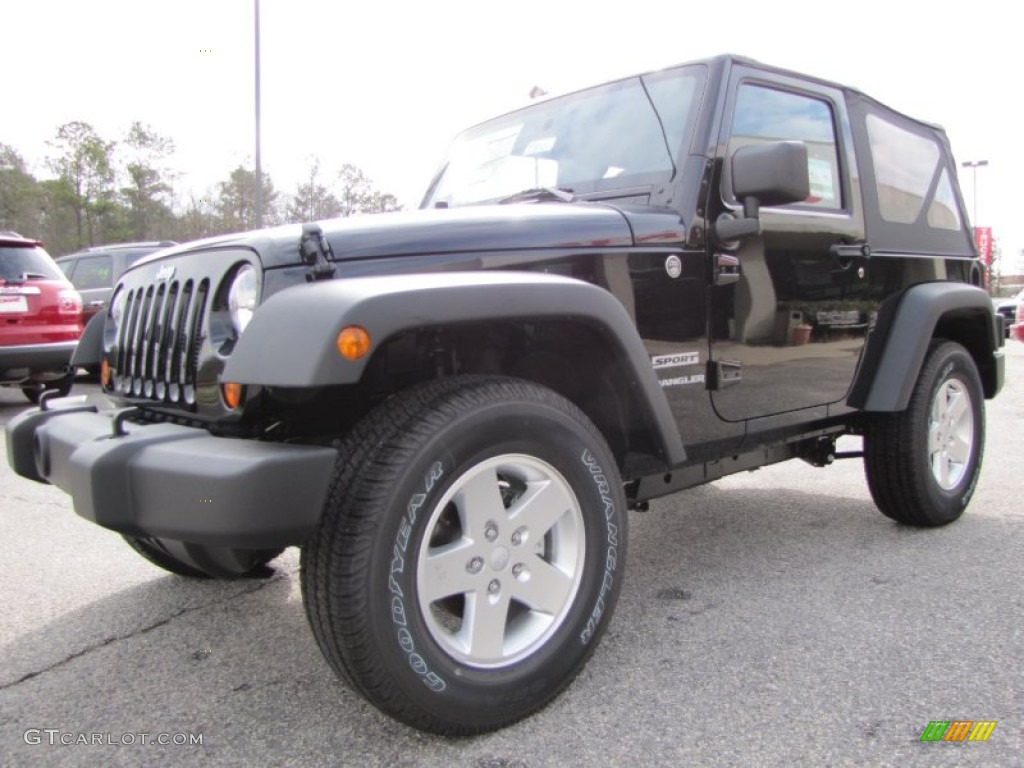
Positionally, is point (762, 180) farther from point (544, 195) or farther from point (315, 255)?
point (315, 255)

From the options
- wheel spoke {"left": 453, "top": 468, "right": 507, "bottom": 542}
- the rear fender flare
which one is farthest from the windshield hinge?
the rear fender flare

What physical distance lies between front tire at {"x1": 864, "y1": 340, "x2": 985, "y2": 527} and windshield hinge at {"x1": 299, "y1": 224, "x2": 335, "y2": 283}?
2.72 m

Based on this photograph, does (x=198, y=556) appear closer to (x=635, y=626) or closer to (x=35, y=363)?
(x=635, y=626)

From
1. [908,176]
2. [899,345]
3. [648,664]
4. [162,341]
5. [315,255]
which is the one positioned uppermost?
[908,176]

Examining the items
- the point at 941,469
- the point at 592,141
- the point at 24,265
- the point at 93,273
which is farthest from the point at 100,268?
the point at 941,469

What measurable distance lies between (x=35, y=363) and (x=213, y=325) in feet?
20.6

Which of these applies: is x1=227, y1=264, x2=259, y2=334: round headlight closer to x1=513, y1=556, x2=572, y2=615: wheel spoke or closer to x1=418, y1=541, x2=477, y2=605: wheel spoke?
x1=418, y1=541, x2=477, y2=605: wheel spoke

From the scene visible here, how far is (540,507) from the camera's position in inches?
82.8

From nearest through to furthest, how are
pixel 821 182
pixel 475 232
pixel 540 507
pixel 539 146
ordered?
pixel 540 507, pixel 475 232, pixel 539 146, pixel 821 182

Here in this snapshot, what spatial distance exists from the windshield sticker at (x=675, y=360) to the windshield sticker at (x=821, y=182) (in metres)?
1.03

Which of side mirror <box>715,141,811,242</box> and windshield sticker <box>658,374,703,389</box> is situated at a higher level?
side mirror <box>715,141,811,242</box>

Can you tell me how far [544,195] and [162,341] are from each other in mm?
1378

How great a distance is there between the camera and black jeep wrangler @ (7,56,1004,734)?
70.8 inches

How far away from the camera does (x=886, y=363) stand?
11.3ft
